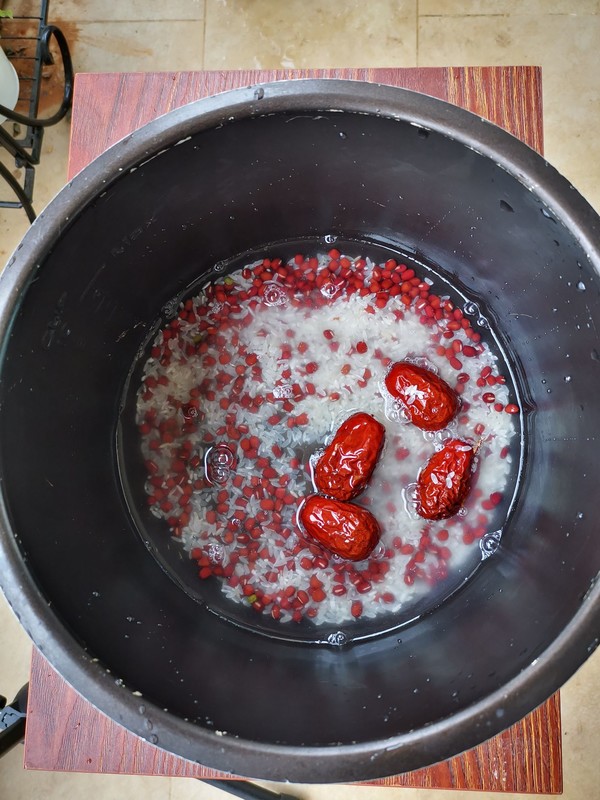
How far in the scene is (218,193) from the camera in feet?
3.61

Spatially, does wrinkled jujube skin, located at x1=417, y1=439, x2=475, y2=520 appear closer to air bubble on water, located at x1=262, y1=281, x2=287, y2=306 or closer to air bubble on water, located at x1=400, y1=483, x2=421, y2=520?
air bubble on water, located at x1=400, y1=483, x2=421, y2=520

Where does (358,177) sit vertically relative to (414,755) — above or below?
above

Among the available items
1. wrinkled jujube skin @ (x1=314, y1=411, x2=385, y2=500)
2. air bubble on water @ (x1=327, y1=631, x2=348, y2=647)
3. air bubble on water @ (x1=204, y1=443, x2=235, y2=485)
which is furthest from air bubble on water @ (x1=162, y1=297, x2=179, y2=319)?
air bubble on water @ (x1=327, y1=631, x2=348, y2=647)

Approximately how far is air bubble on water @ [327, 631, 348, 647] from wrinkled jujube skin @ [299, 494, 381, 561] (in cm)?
14

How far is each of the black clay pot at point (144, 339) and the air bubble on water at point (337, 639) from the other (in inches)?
1.2

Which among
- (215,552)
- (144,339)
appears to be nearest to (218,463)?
(215,552)

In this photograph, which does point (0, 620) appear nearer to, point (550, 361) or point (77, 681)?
point (77, 681)

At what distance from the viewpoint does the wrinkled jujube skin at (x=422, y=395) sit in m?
1.25

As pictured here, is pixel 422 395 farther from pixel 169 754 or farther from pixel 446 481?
pixel 169 754

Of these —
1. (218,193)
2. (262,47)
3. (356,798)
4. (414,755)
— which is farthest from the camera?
(262,47)

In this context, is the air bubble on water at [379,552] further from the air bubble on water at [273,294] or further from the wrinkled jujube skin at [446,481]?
the air bubble on water at [273,294]

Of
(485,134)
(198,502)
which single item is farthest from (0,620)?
(485,134)

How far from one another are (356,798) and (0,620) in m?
0.97

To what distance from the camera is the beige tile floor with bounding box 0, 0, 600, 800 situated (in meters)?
1.78
